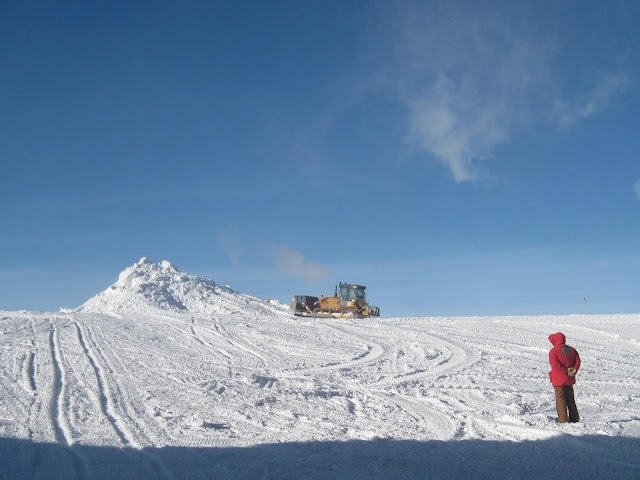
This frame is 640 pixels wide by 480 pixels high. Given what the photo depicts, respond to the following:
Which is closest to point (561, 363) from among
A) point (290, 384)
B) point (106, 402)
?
point (290, 384)

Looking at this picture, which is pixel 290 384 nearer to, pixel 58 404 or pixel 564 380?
pixel 58 404

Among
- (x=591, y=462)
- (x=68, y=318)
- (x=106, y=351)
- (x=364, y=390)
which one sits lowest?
(x=591, y=462)

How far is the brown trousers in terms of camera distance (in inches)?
321

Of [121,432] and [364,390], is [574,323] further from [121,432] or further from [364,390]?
[121,432]

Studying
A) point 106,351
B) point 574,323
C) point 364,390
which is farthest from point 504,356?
point 106,351

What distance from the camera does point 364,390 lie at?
36.2 ft

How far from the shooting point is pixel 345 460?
6449 millimetres

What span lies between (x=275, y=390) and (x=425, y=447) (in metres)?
4.44

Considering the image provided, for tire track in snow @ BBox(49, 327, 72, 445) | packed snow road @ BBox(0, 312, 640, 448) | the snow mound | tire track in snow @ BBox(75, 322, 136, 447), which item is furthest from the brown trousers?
the snow mound

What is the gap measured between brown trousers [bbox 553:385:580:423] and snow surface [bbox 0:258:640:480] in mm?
234

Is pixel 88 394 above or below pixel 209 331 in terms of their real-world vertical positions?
below

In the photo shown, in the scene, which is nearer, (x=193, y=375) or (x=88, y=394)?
(x=88, y=394)

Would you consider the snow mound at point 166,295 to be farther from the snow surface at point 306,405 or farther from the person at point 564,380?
the person at point 564,380

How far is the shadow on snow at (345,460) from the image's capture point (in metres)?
5.89
